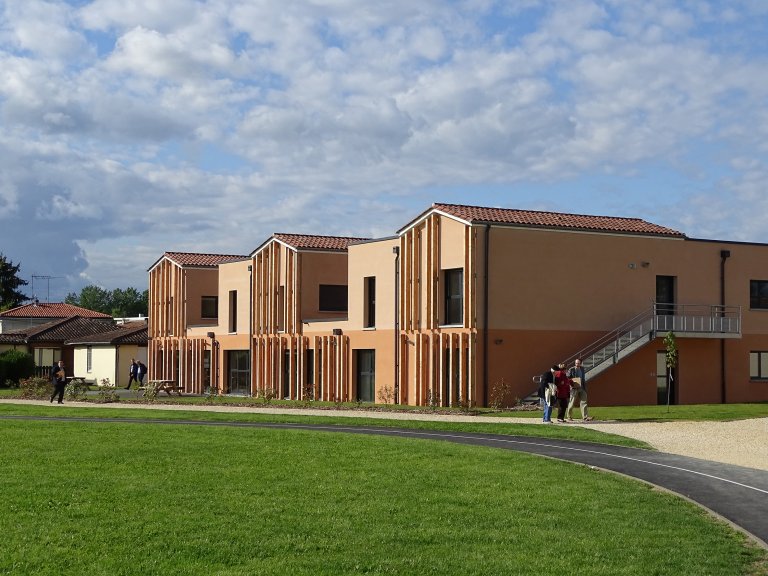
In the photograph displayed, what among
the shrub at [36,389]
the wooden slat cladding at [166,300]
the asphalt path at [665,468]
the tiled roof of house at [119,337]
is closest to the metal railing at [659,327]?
the asphalt path at [665,468]

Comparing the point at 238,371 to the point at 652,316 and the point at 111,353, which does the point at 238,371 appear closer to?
the point at 111,353

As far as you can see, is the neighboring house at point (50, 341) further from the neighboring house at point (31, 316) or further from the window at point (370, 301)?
the window at point (370, 301)

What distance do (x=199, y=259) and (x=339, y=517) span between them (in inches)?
1920

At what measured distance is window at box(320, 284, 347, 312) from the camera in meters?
49.4

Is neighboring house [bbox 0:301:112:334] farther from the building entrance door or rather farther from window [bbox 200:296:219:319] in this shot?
the building entrance door

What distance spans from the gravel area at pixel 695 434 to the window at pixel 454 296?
237 inches

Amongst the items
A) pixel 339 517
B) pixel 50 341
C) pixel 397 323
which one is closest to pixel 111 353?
pixel 50 341

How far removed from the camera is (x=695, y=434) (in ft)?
85.8

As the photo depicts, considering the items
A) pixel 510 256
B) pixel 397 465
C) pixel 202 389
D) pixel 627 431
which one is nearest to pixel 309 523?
pixel 397 465

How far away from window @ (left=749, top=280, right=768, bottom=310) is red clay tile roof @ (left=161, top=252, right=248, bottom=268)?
2680cm

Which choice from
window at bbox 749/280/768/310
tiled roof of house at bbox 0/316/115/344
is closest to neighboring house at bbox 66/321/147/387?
tiled roof of house at bbox 0/316/115/344

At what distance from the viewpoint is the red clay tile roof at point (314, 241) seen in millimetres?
49153

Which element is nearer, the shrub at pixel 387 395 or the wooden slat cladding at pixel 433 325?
the wooden slat cladding at pixel 433 325

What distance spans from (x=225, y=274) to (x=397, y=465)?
39.5 meters
